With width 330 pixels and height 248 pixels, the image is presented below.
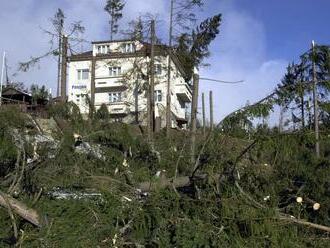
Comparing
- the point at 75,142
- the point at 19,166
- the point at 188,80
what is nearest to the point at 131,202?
the point at 19,166

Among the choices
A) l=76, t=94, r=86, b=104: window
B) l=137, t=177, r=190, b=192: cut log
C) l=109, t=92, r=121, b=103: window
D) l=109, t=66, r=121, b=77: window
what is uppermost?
l=109, t=66, r=121, b=77: window

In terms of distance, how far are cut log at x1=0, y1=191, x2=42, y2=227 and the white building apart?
2304cm

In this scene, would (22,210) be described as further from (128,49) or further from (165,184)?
(128,49)

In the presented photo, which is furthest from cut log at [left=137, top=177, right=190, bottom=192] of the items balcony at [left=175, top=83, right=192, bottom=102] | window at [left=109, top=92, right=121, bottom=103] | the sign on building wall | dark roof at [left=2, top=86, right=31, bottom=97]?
the sign on building wall

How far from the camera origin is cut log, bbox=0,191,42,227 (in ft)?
19.5

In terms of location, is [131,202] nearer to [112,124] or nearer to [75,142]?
[75,142]

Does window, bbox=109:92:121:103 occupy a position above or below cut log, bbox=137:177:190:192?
above

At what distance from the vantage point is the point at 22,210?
599cm

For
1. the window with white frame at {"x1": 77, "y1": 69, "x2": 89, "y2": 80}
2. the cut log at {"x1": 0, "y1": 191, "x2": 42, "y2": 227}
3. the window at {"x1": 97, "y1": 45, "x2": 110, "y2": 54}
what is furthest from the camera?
the window with white frame at {"x1": 77, "y1": 69, "x2": 89, "y2": 80}

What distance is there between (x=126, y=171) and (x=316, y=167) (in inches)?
104

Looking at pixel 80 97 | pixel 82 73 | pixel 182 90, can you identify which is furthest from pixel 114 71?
pixel 182 90

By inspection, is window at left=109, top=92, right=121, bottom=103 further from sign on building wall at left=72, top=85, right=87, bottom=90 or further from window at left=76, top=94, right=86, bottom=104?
window at left=76, top=94, right=86, bottom=104

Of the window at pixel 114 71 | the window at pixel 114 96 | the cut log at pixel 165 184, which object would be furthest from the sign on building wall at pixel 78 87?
the cut log at pixel 165 184

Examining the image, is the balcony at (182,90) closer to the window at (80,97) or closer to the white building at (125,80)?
the white building at (125,80)
